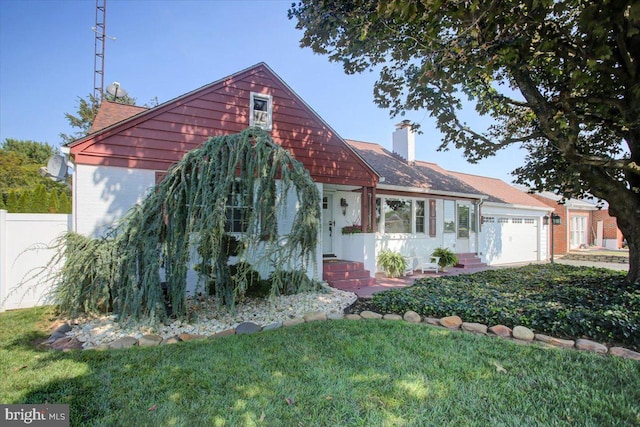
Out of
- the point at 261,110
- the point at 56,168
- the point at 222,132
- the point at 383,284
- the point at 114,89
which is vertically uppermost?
the point at 114,89

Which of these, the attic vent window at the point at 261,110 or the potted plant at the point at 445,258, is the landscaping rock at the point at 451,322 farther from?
the potted plant at the point at 445,258

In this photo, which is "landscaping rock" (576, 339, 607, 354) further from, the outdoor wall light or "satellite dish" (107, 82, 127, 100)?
"satellite dish" (107, 82, 127, 100)

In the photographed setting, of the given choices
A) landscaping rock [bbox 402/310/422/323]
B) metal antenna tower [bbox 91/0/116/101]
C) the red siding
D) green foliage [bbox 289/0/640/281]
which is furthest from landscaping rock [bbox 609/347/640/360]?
metal antenna tower [bbox 91/0/116/101]

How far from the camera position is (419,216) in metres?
12.2

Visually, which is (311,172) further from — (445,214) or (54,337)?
(445,214)

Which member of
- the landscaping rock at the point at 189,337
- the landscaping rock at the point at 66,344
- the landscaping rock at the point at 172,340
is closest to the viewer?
the landscaping rock at the point at 66,344

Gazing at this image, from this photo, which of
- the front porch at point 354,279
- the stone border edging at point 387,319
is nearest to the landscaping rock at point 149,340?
the stone border edging at point 387,319

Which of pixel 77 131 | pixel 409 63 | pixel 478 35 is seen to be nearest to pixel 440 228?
pixel 409 63

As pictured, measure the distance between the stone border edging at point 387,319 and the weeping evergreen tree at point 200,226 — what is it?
52 cm

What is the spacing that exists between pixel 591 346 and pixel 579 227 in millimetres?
23613

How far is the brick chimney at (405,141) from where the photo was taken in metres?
14.1

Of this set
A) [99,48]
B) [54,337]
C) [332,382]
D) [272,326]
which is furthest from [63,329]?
[99,48]

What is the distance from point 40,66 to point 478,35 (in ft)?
48.2

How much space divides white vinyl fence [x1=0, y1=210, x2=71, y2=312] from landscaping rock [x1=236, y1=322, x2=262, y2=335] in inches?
169
